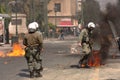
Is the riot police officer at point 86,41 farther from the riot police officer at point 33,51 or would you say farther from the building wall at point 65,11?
the building wall at point 65,11

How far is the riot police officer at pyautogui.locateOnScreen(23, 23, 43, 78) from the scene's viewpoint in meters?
13.8

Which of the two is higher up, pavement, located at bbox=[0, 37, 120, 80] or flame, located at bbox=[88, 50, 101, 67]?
flame, located at bbox=[88, 50, 101, 67]

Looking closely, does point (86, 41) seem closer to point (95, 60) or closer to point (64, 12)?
point (95, 60)

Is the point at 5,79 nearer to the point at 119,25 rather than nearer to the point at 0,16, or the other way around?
the point at 119,25

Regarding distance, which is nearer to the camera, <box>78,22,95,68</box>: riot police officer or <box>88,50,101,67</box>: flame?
<box>78,22,95,68</box>: riot police officer

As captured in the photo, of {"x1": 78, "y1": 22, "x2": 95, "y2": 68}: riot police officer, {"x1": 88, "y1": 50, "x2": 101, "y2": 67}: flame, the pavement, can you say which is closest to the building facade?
{"x1": 88, "y1": 50, "x2": 101, "y2": 67}: flame

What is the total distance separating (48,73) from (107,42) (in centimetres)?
485

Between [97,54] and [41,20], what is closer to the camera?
[97,54]

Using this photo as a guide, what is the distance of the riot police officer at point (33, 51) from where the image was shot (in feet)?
45.3

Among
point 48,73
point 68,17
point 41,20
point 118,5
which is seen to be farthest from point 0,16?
point 68,17

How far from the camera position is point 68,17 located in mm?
103250

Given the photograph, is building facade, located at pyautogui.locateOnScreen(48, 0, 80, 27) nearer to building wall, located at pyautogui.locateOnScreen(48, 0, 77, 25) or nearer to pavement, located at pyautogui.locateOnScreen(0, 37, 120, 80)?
building wall, located at pyautogui.locateOnScreen(48, 0, 77, 25)

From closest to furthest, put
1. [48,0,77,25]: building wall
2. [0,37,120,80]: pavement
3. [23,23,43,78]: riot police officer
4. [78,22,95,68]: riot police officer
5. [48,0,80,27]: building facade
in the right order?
[0,37,120,80]: pavement, [23,23,43,78]: riot police officer, [78,22,95,68]: riot police officer, [48,0,80,27]: building facade, [48,0,77,25]: building wall

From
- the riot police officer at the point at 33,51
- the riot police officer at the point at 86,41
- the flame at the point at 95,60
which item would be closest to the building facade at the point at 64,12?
the flame at the point at 95,60
